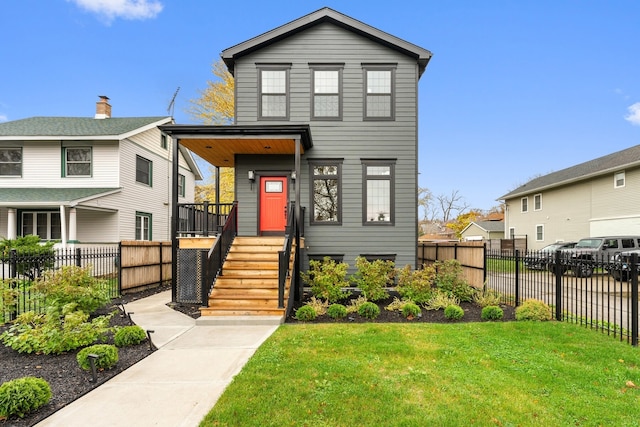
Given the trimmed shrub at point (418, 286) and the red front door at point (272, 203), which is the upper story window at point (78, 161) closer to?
the red front door at point (272, 203)

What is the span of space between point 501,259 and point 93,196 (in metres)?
14.5

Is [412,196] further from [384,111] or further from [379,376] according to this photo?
[379,376]

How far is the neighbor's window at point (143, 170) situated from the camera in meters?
16.6

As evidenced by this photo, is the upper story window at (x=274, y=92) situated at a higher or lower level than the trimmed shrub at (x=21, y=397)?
higher

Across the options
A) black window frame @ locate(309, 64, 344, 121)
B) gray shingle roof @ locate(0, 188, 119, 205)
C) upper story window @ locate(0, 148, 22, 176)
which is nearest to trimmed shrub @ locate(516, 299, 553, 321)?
black window frame @ locate(309, 64, 344, 121)

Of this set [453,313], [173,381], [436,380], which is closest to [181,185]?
[453,313]

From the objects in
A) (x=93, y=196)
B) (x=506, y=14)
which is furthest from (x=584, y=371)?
(x=506, y=14)

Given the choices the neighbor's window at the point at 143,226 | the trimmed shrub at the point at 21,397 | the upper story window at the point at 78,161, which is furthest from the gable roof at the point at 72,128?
the trimmed shrub at the point at 21,397

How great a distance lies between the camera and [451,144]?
39969 mm

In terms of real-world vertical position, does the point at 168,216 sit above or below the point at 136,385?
above

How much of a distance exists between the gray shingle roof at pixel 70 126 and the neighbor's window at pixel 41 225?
338cm

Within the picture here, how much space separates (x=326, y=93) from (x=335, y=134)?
134 cm

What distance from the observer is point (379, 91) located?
1079cm

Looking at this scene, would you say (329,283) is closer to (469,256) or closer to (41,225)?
(469,256)
